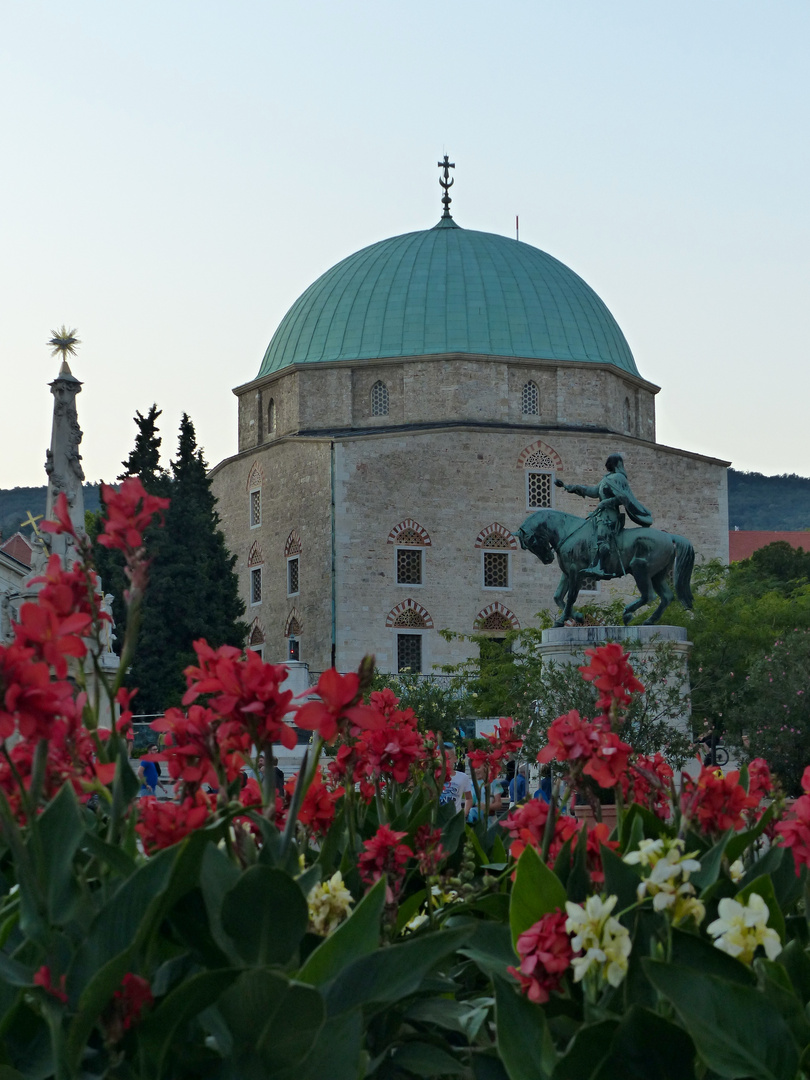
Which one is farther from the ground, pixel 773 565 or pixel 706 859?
pixel 773 565

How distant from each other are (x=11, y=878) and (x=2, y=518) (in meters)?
119

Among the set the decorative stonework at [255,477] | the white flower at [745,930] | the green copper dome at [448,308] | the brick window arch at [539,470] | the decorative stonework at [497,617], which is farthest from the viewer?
the decorative stonework at [255,477]

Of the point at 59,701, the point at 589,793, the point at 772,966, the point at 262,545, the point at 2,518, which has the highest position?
the point at 2,518

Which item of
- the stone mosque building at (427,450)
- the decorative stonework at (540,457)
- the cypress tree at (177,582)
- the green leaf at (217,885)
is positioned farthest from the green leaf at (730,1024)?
the decorative stonework at (540,457)

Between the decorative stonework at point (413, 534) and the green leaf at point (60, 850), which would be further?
the decorative stonework at point (413, 534)

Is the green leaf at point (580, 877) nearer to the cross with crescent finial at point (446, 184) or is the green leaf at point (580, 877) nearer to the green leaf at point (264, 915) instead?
the green leaf at point (264, 915)

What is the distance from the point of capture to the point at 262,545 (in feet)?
139

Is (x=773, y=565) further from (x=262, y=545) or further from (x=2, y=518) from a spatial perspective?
(x=2, y=518)

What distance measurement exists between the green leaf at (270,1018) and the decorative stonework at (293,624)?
37.3 metres

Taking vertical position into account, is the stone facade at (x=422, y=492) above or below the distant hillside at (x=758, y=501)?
below

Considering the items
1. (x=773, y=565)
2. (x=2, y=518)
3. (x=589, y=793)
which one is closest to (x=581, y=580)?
(x=589, y=793)

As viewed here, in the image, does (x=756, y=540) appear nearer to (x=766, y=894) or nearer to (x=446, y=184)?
(x=446, y=184)

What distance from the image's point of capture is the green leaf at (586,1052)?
222cm

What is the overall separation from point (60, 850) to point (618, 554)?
15226mm
